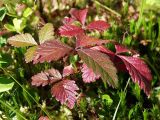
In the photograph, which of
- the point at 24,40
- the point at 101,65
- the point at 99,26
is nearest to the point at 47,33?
the point at 24,40

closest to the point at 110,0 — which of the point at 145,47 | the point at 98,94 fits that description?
the point at 145,47

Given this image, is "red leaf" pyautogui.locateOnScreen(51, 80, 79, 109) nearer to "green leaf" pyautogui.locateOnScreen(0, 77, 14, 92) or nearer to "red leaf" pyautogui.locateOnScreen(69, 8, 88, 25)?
"green leaf" pyautogui.locateOnScreen(0, 77, 14, 92)

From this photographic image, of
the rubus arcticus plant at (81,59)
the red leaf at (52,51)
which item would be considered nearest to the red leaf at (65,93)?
the rubus arcticus plant at (81,59)

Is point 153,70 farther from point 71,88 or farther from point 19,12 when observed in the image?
point 19,12

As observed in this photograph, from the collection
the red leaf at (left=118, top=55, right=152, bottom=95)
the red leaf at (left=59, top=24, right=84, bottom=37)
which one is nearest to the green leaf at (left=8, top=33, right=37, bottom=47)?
the red leaf at (left=59, top=24, right=84, bottom=37)

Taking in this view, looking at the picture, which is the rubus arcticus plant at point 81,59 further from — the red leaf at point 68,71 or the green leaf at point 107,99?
the green leaf at point 107,99

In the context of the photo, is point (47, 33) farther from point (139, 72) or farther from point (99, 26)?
point (139, 72)
